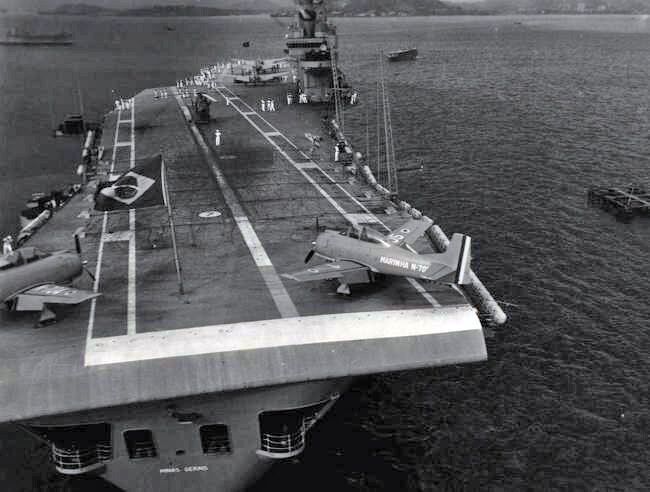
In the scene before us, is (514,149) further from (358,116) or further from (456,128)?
(358,116)

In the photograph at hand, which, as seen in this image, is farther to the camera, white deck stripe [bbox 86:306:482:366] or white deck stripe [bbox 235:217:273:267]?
white deck stripe [bbox 235:217:273:267]

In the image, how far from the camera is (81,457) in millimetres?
16578

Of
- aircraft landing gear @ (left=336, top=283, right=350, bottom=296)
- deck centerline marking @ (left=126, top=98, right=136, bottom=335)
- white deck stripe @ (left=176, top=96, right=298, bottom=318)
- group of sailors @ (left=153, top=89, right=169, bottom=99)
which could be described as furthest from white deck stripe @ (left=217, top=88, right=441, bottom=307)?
group of sailors @ (left=153, top=89, right=169, bottom=99)

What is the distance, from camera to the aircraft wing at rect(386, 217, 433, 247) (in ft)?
70.6

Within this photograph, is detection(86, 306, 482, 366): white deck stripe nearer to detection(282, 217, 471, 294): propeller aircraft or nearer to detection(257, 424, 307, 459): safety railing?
detection(282, 217, 471, 294): propeller aircraft

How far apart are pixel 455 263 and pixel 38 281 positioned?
43.0 feet

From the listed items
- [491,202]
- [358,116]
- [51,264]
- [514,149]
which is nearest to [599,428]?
[51,264]

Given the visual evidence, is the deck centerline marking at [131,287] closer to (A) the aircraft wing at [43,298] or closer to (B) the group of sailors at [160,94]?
(A) the aircraft wing at [43,298]

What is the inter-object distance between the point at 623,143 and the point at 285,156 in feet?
123

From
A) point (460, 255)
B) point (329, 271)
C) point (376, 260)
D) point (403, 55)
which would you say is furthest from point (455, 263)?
point (403, 55)

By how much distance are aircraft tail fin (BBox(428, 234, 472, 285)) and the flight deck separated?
3.07ft

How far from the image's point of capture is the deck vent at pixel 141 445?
17.0 m

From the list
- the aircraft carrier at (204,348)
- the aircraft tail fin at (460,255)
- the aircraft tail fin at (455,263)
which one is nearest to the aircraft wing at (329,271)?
the aircraft carrier at (204,348)

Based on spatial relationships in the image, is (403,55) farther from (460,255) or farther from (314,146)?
(460,255)
